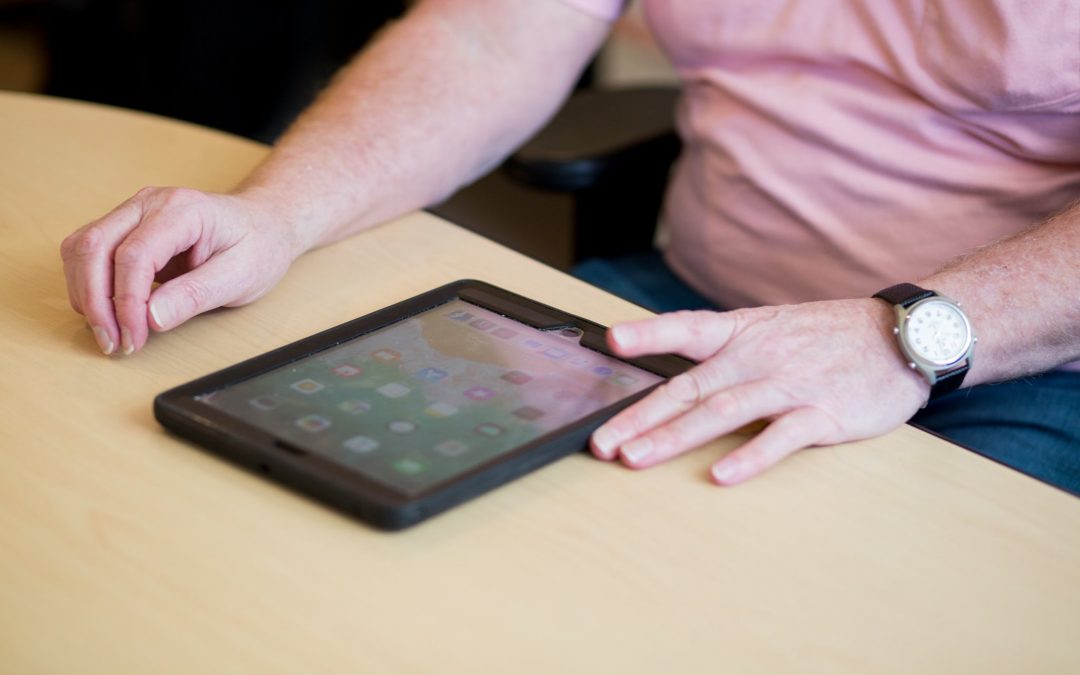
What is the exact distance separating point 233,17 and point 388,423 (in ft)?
6.18

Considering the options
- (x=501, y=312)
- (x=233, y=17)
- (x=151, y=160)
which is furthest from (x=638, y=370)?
(x=233, y=17)

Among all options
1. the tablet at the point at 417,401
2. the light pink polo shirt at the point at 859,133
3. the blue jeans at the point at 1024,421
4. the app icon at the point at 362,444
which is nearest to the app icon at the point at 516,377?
the tablet at the point at 417,401

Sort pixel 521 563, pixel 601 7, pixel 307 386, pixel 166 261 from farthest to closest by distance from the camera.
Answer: pixel 601 7 → pixel 166 261 → pixel 307 386 → pixel 521 563

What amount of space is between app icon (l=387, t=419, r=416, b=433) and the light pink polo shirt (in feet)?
1.84

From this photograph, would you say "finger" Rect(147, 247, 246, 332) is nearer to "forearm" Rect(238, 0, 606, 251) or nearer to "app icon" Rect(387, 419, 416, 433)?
"forearm" Rect(238, 0, 606, 251)

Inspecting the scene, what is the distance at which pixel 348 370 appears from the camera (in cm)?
74

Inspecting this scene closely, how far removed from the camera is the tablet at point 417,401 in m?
0.64

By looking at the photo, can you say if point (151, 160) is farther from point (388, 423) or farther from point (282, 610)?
point (282, 610)

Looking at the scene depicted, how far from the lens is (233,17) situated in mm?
2367

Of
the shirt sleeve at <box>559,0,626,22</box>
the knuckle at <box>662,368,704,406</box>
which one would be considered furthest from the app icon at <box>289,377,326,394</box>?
the shirt sleeve at <box>559,0,626,22</box>

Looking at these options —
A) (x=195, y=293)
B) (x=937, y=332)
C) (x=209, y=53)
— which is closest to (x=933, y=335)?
(x=937, y=332)

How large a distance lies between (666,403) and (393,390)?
0.53 feet

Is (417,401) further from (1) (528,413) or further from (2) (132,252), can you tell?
(2) (132,252)

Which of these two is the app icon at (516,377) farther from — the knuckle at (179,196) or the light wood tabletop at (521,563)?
the knuckle at (179,196)
